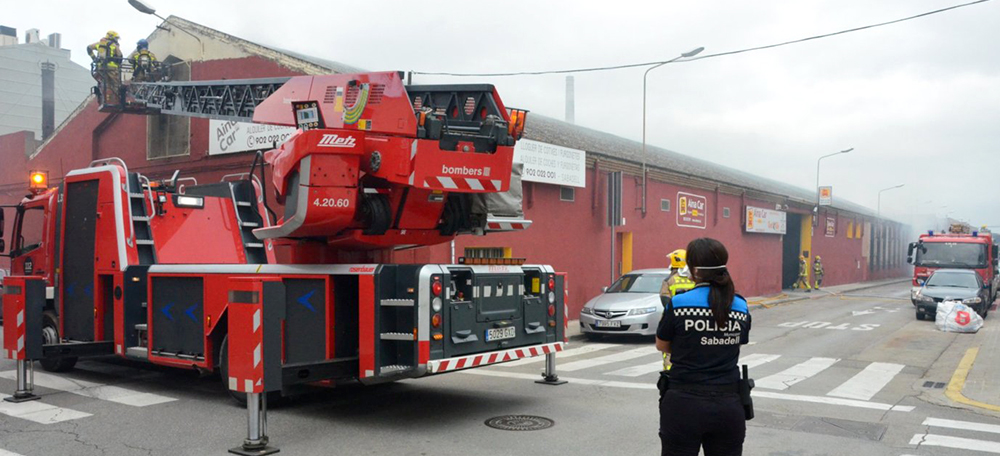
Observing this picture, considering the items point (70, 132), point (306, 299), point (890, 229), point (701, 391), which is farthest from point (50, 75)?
point (890, 229)

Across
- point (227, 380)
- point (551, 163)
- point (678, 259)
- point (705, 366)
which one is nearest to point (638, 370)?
point (678, 259)

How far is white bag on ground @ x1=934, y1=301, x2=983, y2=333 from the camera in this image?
19.0 metres

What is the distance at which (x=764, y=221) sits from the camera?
34250mm

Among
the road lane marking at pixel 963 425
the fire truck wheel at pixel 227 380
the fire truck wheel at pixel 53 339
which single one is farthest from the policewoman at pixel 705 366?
the fire truck wheel at pixel 53 339

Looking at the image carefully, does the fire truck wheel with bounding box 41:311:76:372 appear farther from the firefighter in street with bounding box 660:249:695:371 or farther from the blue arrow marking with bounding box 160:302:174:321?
the firefighter in street with bounding box 660:249:695:371

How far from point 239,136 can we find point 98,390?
29.3 feet

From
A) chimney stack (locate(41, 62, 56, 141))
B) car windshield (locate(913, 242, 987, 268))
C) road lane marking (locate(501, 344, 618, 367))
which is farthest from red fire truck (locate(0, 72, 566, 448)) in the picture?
car windshield (locate(913, 242, 987, 268))

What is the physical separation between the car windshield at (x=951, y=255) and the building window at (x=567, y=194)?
47.4ft

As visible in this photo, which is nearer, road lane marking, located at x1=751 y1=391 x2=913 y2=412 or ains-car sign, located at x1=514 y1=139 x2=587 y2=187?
road lane marking, located at x1=751 y1=391 x2=913 y2=412

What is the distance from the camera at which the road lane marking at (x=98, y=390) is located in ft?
30.6

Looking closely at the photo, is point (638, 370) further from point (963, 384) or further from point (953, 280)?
point (953, 280)

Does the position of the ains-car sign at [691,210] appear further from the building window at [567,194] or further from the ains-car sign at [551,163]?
the building window at [567,194]

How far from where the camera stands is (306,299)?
26.5 ft

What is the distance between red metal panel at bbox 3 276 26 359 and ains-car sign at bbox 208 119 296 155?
716cm
